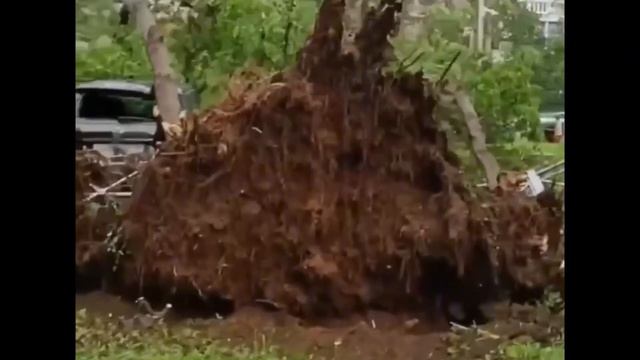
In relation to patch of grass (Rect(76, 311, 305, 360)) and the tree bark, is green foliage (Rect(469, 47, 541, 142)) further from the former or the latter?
patch of grass (Rect(76, 311, 305, 360))

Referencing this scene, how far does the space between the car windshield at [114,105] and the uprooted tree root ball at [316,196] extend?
0.07 meters

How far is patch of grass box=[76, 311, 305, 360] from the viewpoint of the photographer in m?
1.56

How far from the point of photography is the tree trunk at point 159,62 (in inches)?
62.2

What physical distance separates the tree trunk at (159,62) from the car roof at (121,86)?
0.04ft

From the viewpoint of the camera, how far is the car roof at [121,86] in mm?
1562

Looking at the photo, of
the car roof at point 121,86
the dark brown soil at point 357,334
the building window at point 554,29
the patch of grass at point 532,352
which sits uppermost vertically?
the building window at point 554,29

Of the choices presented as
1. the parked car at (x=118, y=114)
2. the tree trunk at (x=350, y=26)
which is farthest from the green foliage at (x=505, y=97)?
the parked car at (x=118, y=114)

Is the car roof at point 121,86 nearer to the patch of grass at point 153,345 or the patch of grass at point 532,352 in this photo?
the patch of grass at point 153,345

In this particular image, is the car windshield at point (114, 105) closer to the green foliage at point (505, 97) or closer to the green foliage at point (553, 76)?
the green foliage at point (505, 97)

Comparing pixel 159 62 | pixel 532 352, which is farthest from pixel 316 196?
pixel 532 352

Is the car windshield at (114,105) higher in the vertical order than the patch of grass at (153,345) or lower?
higher

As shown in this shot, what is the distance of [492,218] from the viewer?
1611 millimetres

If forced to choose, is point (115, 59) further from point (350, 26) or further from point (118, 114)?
point (350, 26)
